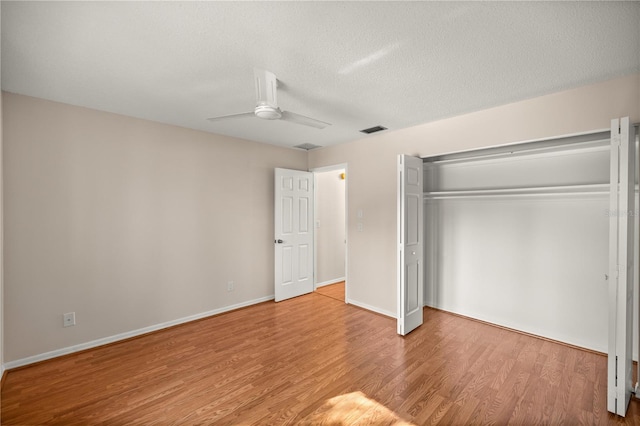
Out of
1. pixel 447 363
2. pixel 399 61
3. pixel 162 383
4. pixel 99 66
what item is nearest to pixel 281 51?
pixel 399 61

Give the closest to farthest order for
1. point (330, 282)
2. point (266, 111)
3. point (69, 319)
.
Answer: point (266, 111) → point (69, 319) → point (330, 282)

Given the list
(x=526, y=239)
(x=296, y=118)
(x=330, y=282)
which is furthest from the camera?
(x=330, y=282)

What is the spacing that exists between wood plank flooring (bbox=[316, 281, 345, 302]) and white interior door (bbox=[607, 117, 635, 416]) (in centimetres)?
316

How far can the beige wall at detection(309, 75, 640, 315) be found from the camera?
8.11 feet

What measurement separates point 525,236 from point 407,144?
1.79 metres

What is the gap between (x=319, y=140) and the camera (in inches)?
173

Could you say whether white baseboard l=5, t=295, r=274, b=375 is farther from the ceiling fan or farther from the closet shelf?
the closet shelf

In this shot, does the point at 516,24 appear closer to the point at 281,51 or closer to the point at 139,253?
the point at 281,51

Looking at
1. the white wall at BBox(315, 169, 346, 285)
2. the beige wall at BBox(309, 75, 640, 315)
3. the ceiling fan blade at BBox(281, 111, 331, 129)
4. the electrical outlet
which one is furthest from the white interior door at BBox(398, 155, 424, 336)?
the electrical outlet

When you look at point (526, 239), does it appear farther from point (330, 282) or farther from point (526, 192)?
point (330, 282)

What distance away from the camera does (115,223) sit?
320 centimetres

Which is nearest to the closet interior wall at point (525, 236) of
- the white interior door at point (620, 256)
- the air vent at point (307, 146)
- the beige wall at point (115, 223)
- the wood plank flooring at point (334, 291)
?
the white interior door at point (620, 256)

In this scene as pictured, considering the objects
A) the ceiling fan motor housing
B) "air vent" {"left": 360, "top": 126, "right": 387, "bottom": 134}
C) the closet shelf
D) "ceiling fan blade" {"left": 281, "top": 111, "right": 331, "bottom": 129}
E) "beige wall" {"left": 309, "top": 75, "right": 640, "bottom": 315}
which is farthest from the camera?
"air vent" {"left": 360, "top": 126, "right": 387, "bottom": 134}

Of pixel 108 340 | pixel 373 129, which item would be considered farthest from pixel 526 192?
pixel 108 340
